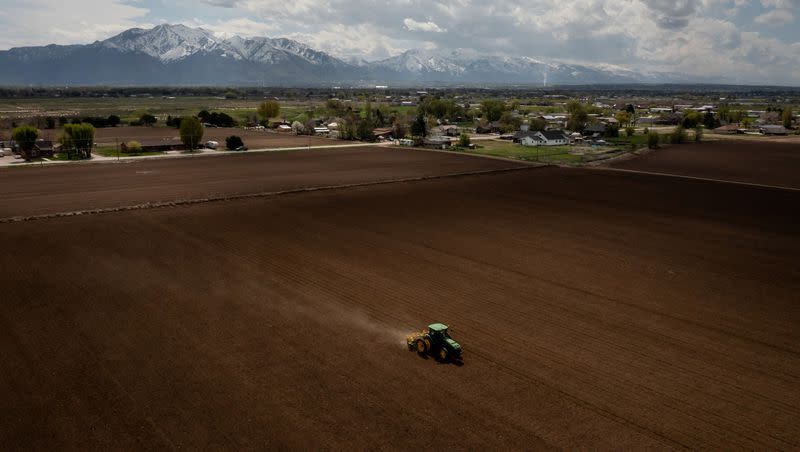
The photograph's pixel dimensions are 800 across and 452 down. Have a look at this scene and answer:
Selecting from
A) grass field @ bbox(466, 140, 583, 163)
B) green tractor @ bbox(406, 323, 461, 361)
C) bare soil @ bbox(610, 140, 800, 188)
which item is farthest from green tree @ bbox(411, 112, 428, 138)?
green tractor @ bbox(406, 323, 461, 361)

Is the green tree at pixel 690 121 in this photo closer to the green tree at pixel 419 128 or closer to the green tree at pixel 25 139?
the green tree at pixel 419 128

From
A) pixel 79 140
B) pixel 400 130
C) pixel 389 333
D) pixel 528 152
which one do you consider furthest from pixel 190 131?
pixel 389 333

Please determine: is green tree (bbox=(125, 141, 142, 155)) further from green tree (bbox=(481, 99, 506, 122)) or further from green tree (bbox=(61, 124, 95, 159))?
green tree (bbox=(481, 99, 506, 122))

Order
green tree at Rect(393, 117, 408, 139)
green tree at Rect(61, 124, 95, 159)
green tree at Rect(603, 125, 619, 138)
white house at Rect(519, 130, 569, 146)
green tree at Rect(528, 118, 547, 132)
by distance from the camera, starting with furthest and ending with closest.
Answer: green tree at Rect(528, 118, 547, 132) < green tree at Rect(603, 125, 619, 138) < green tree at Rect(393, 117, 408, 139) < white house at Rect(519, 130, 569, 146) < green tree at Rect(61, 124, 95, 159)

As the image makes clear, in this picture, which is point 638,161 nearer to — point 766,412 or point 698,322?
point 698,322

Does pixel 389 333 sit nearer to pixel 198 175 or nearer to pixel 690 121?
pixel 198 175
